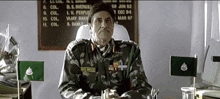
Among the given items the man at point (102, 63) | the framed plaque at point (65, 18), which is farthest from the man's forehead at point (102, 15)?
the framed plaque at point (65, 18)

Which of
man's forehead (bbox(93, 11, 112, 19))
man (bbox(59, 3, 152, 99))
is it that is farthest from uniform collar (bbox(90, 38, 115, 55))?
man's forehead (bbox(93, 11, 112, 19))

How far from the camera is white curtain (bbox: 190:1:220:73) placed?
2254 mm

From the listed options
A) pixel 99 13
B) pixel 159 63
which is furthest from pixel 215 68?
pixel 159 63

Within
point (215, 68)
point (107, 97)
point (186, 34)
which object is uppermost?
point (186, 34)

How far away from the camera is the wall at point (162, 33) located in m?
2.57

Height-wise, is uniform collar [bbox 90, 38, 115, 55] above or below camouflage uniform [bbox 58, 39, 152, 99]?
above

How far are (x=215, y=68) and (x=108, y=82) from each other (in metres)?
0.69

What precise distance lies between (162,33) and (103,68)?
114 centimetres

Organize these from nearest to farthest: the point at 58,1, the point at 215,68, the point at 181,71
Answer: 1. the point at 181,71
2. the point at 215,68
3. the point at 58,1

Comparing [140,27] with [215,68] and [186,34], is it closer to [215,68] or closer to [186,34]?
[186,34]

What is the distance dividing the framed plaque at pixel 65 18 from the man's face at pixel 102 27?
912mm

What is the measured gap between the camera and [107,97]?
137 centimetres

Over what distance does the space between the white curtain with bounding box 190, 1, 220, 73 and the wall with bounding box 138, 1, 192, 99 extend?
11 cm

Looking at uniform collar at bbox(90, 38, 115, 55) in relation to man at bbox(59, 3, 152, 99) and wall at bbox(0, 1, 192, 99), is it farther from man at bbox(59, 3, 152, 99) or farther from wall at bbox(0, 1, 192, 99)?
wall at bbox(0, 1, 192, 99)
